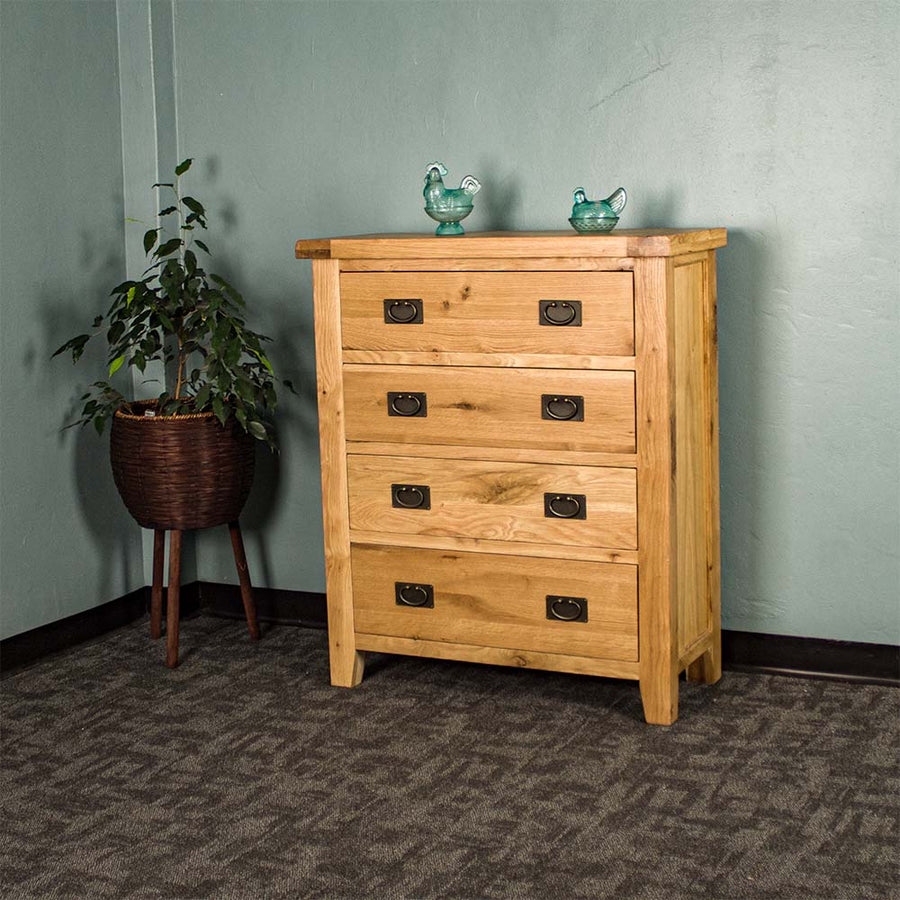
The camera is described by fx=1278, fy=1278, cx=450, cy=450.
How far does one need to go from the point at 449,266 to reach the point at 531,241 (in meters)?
0.20

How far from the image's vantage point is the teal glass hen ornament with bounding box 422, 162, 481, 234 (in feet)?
9.48

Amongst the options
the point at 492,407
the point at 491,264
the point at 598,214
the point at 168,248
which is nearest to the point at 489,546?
the point at 492,407

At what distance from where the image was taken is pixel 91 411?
3230 millimetres

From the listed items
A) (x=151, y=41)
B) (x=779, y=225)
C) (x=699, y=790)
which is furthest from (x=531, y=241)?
(x=151, y=41)

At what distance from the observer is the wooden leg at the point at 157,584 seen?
3330mm

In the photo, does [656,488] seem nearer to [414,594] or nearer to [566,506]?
[566,506]

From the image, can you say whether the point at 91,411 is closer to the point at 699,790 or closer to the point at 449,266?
the point at 449,266

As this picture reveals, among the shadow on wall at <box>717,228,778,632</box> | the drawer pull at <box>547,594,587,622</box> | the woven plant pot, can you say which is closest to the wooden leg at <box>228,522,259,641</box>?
the woven plant pot

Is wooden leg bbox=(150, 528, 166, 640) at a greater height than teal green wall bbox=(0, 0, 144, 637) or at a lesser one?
lesser

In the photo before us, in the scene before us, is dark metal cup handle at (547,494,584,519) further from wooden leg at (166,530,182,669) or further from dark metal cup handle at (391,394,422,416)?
wooden leg at (166,530,182,669)

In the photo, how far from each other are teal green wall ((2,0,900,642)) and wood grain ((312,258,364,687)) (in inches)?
19.3

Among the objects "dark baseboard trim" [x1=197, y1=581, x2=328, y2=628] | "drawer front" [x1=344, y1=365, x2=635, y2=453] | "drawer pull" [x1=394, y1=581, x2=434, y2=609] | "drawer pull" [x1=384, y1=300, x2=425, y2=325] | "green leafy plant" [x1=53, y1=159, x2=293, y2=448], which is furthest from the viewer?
"dark baseboard trim" [x1=197, y1=581, x2=328, y2=628]

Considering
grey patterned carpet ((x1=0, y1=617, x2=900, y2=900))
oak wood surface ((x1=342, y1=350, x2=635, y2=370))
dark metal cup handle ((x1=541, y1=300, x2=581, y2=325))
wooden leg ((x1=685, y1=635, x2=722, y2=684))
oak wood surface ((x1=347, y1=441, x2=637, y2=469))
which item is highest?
dark metal cup handle ((x1=541, y1=300, x2=581, y2=325))

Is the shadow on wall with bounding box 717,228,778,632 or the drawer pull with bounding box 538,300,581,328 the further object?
the shadow on wall with bounding box 717,228,778,632
